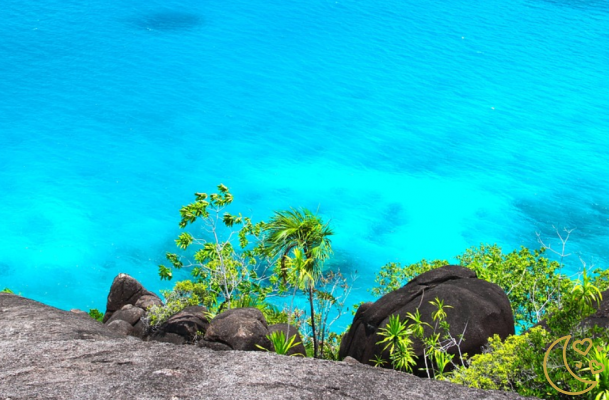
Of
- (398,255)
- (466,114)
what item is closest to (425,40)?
(466,114)

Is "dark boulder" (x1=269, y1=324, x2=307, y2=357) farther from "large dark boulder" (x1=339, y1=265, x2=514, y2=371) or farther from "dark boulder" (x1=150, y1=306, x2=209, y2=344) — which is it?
"dark boulder" (x1=150, y1=306, x2=209, y2=344)

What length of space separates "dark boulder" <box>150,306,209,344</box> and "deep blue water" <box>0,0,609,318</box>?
8215 millimetres

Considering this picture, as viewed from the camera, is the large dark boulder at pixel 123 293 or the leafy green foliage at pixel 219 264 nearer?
the leafy green foliage at pixel 219 264

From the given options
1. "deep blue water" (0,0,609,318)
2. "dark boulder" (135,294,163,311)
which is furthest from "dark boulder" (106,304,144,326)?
"deep blue water" (0,0,609,318)

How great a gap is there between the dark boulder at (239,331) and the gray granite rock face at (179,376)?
9.31ft

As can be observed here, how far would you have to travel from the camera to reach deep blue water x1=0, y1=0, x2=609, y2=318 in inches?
981

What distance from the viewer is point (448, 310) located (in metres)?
12.6

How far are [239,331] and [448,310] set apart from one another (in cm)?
388

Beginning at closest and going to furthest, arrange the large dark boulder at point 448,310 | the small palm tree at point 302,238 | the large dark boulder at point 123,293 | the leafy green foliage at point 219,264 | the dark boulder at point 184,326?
the small palm tree at point 302,238 < the large dark boulder at point 448,310 < the dark boulder at point 184,326 < the leafy green foliage at point 219,264 < the large dark boulder at point 123,293

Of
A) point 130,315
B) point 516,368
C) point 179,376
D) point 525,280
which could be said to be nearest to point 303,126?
point 130,315

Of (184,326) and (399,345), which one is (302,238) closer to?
(399,345)

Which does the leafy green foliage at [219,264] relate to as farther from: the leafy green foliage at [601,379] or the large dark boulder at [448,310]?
the leafy green foliage at [601,379]

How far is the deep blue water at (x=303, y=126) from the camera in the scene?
24906 millimetres

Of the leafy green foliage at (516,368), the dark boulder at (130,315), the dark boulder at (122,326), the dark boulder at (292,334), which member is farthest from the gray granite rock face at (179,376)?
the dark boulder at (130,315)
